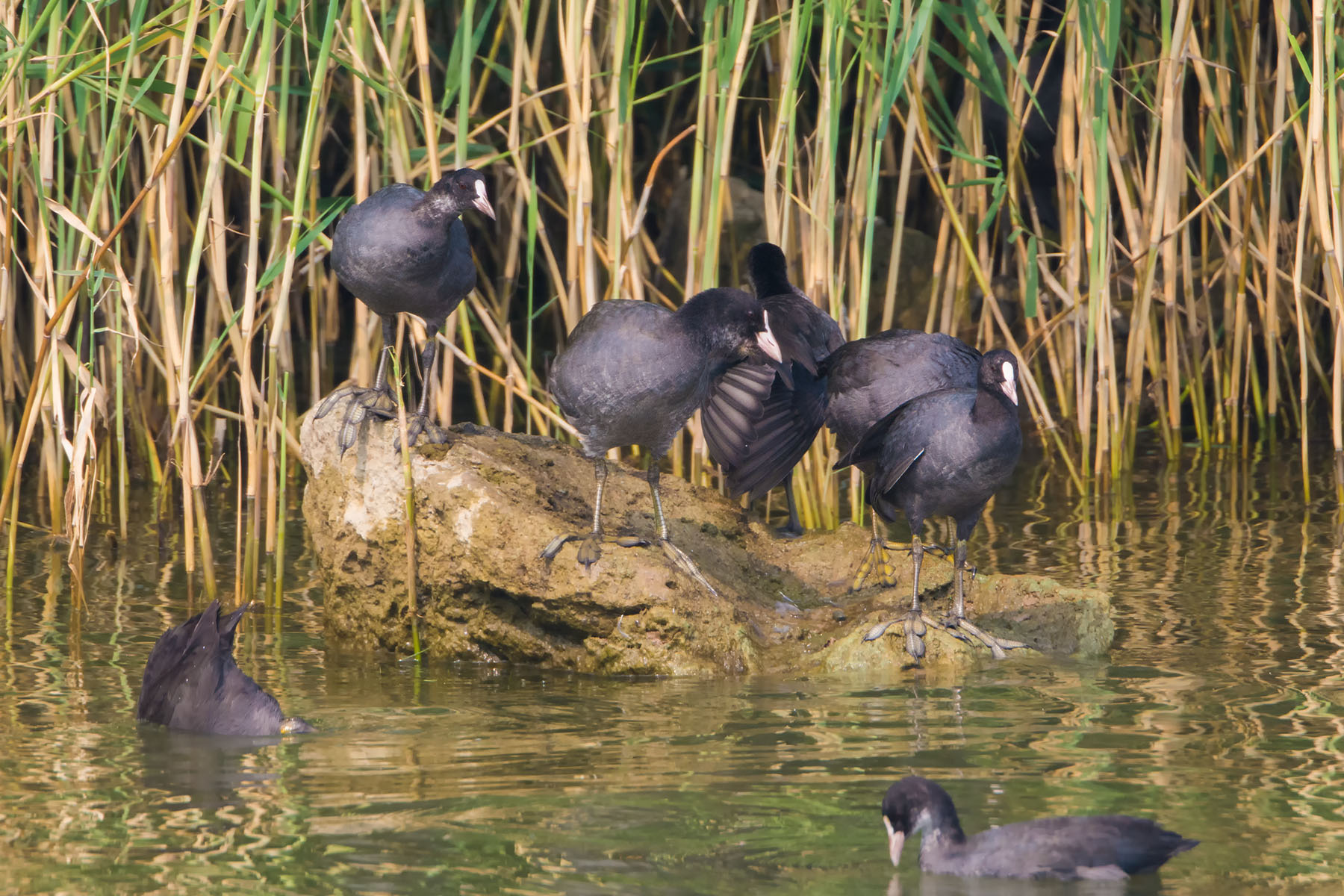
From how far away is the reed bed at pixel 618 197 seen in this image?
15.3ft

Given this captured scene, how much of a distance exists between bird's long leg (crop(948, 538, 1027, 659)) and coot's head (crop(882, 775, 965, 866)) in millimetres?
1535

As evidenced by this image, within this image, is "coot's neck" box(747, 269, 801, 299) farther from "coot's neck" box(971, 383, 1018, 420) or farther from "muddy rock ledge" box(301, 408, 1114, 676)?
"coot's neck" box(971, 383, 1018, 420)

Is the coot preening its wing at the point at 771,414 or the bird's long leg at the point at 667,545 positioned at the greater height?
the coot preening its wing at the point at 771,414

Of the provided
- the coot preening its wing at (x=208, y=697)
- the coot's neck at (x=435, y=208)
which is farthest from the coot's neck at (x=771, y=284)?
the coot preening its wing at (x=208, y=697)

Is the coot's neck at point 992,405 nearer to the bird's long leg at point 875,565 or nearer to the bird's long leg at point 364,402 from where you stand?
the bird's long leg at point 875,565

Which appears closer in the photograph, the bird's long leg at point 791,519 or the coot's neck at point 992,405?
the coot's neck at point 992,405

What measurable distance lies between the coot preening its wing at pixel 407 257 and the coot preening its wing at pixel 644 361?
0.45m

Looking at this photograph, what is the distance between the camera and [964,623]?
4504 millimetres

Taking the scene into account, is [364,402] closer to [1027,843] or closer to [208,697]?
[208,697]

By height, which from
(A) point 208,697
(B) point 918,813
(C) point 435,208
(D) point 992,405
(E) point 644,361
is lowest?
(B) point 918,813

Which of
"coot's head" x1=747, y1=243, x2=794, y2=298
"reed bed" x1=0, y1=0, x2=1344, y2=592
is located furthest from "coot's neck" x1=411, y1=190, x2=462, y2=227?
"coot's head" x1=747, y1=243, x2=794, y2=298

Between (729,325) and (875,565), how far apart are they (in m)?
0.94

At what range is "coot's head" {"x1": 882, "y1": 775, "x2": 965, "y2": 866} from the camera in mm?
2918

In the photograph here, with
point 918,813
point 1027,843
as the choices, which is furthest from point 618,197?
point 1027,843
